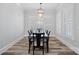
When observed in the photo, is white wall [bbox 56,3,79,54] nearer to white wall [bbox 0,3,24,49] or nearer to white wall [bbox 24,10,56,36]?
white wall [bbox 24,10,56,36]

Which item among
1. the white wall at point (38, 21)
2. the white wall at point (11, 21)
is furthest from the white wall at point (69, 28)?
the white wall at point (11, 21)

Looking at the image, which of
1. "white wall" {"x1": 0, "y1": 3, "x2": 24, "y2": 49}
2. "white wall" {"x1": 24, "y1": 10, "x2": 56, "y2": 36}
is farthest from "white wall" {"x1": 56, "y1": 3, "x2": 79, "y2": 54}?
"white wall" {"x1": 0, "y1": 3, "x2": 24, "y2": 49}

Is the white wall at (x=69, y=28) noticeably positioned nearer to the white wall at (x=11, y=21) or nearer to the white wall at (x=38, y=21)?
the white wall at (x=38, y=21)

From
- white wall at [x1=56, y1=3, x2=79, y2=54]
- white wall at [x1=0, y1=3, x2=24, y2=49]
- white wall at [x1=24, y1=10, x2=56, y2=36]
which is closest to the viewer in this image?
→ white wall at [x1=24, y1=10, x2=56, y2=36]

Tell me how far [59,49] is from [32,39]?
633 mm

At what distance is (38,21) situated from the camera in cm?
231

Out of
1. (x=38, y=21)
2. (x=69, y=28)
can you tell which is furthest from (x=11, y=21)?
(x=69, y=28)

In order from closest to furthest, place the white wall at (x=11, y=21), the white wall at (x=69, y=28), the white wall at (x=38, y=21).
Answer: the white wall at (x=38, y=21), the white wall at (x=69, y=28), the white wall at (x=11, y=21)

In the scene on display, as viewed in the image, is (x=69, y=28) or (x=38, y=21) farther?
(x=69, y=28)

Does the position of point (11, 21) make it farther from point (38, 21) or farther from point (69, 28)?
point (69, 28)

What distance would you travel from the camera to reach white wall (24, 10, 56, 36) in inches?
89.1

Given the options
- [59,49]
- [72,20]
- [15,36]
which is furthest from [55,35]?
[15,36]

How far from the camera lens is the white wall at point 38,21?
2.26 m

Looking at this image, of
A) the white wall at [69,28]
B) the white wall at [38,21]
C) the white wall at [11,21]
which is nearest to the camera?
the white wall at [38,21]
